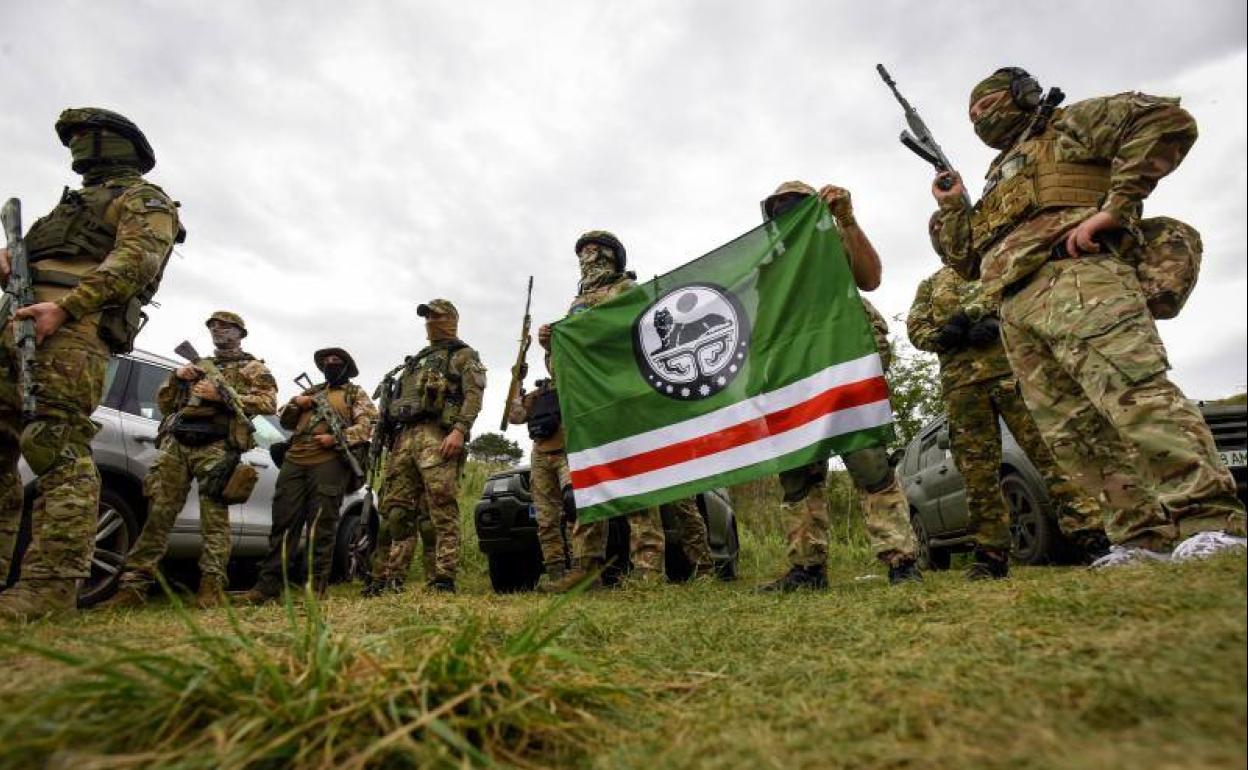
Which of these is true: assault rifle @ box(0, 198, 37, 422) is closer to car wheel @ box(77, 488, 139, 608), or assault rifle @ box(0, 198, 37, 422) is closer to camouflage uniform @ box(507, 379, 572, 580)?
car wheel @ box(77, 488, 139, 608)

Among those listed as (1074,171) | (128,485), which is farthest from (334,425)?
(1074,171)

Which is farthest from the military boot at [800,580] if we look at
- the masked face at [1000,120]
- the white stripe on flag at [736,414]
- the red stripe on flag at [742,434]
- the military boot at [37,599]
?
the military boot at [37,599]

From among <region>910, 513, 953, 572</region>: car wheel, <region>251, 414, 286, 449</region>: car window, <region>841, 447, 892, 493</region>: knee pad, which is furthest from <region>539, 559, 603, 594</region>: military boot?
<region>910, 513, 953, 572</region>: car wheel

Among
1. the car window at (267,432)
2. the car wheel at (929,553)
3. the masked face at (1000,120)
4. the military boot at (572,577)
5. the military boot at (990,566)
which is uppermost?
the masked face at (1000,120)

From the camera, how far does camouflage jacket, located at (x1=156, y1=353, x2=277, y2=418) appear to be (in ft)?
15.1

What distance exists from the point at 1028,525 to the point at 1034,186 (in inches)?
111

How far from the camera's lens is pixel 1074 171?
2754 mm

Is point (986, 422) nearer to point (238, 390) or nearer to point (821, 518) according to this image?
point (821, 518)

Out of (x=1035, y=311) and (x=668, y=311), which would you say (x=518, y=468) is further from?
(x=1035, y=311)

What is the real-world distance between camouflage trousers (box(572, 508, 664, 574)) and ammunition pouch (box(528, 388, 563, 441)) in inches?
30.3

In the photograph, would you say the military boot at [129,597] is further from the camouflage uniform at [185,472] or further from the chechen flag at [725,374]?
the chechen flag at [725,374]

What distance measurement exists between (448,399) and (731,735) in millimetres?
4061

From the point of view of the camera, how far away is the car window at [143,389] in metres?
4.64

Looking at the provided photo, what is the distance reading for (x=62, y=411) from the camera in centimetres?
284
